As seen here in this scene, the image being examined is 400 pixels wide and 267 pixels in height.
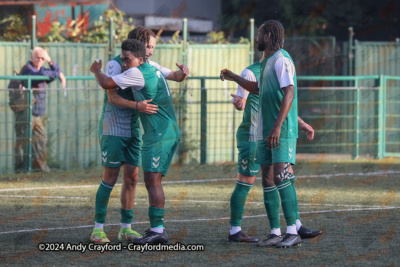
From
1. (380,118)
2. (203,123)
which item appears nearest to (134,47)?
(203,123)

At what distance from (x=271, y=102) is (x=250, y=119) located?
541 mm

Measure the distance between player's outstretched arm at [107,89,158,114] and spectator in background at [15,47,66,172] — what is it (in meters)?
7.75

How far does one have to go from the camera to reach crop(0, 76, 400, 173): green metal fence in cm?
1623

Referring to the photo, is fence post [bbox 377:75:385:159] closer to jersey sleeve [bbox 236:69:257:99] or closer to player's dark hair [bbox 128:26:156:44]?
jersey sleeve [bbox 236:69:257:99]

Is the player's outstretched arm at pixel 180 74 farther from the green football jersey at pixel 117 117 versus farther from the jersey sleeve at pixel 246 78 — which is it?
the green football jersey at pixel 117 117

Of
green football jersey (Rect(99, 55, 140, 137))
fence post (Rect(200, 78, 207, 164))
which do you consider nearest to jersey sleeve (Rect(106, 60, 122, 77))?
green football jersey (Rect(99, 55, 140, 137))

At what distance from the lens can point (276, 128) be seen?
7617mm

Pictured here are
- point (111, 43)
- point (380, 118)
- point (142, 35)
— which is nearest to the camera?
point (142, 35)

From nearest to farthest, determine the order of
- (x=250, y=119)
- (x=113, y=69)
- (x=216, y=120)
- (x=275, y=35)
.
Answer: (x=275, y=35), (x=113, y=69), (x=250, y=119), (x=216, y=120)

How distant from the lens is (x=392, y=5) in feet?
84.7

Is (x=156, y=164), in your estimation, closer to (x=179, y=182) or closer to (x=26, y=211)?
(x=26, y=211)

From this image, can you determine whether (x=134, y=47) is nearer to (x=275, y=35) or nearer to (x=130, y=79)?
(x=130, y=79)

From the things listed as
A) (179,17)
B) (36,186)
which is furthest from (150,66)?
(179,17)

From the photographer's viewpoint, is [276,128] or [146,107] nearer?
[276,128]
